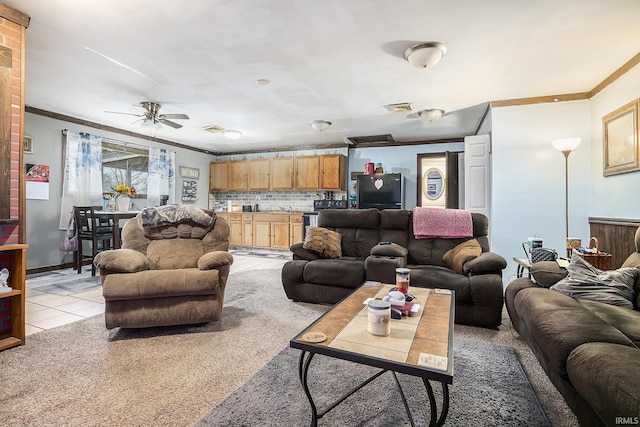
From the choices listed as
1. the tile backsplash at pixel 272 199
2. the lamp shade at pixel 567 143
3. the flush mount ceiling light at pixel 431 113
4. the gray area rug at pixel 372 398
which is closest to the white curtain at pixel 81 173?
the tile backsplash at pixel 272 199

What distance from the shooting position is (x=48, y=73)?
3.37m

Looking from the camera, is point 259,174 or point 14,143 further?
point 259,174

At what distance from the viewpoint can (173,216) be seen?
3.02 meters

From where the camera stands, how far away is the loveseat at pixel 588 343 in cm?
101

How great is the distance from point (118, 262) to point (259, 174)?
5.30 metres

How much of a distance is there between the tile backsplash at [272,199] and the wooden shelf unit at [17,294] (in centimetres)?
552

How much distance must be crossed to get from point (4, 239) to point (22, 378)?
3.44 ft

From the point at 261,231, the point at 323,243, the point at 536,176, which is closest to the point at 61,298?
the point at 323,243

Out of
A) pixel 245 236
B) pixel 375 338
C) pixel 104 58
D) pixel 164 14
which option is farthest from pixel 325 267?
pixel 245 236

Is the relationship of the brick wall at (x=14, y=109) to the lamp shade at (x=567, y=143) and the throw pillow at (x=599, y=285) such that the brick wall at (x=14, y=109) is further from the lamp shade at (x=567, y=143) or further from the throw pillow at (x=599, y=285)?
the lamp shade at (x=567, y=143)

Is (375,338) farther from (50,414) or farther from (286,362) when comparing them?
(50,414)

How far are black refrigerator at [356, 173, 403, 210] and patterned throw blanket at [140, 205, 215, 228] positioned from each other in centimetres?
384

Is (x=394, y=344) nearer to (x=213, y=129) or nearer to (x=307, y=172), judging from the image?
(x=213, y=129)

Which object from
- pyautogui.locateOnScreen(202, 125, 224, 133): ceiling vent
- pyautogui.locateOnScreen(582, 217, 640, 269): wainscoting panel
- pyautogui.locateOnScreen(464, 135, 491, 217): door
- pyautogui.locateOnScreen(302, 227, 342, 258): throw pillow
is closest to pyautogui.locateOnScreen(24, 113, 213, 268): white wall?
pyautogui.locateOnScreen(202, 125, 224, 133): ceiling vent
